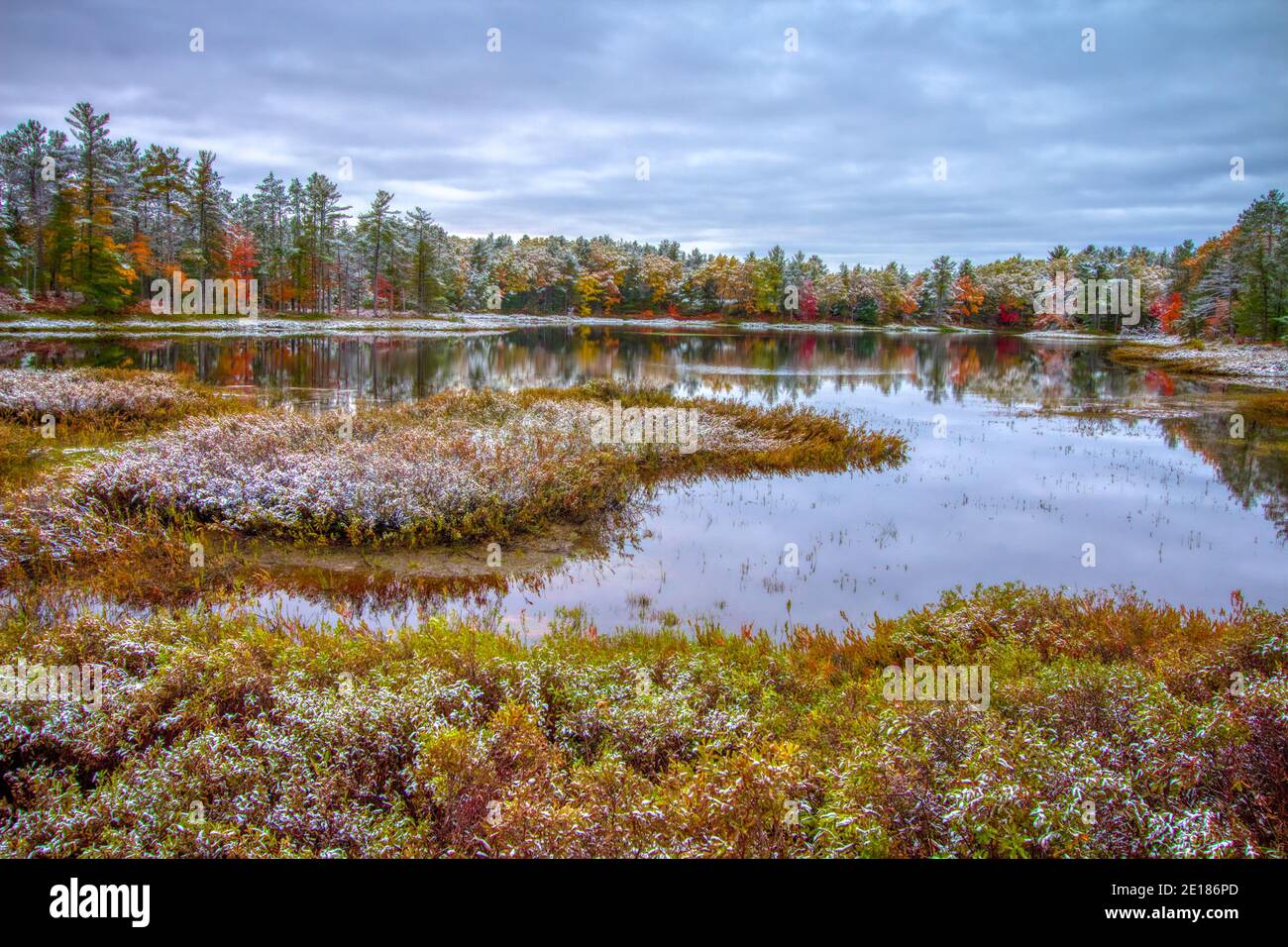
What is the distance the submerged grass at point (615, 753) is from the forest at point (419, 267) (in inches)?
2751

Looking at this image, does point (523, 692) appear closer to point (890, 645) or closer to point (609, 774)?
point (609, 774)

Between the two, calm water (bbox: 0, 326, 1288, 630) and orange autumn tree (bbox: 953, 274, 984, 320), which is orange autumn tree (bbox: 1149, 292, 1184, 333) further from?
calm water (bbox: 0, 326, 1288, 630)

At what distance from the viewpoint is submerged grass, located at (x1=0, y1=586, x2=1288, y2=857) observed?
14.1 feet

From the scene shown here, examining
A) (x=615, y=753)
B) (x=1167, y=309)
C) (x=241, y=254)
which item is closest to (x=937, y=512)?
(x=615, y=753)

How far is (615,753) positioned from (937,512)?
1263cm

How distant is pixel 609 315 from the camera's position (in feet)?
462

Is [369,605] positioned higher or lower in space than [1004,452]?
lower

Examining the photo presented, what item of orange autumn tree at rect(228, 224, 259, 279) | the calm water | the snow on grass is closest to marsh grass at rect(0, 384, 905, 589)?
the calm water

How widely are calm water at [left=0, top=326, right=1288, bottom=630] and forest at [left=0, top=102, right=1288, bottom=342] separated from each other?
3883cm

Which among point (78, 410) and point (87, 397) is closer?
point (78, 410)

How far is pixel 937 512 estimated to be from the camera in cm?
1636

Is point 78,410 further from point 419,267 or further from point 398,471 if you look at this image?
point 419,267

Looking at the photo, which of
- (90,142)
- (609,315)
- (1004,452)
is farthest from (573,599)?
(609,315)
